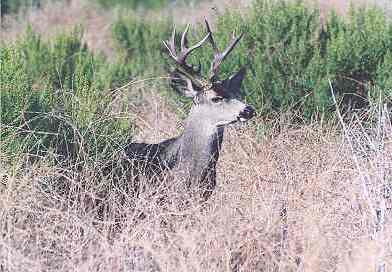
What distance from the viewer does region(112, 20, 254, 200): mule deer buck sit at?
22.1 feet

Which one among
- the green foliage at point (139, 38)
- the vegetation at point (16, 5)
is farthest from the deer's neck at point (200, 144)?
the vegetation at point (16, 5)

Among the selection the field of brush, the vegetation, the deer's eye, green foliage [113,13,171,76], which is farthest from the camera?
the vegetation

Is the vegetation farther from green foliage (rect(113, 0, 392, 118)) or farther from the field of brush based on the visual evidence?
green foliage (rect(113, 0, 392, 118))

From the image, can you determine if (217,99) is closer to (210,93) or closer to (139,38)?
(210,93)

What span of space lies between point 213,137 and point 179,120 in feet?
5.39

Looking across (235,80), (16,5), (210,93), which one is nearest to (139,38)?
(16,5)

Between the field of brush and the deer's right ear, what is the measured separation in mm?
340

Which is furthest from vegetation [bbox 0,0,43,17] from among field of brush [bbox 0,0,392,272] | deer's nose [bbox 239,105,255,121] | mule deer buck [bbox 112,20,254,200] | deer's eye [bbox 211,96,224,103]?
deer's nose [bbox 239,105,255,121]

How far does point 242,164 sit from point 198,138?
51cm

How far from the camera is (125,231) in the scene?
5.40 m

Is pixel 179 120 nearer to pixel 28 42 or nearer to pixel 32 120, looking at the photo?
pixel 32 120

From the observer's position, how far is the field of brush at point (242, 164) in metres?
5.21

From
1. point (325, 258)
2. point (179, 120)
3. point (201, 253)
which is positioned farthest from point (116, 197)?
point (179, 120)

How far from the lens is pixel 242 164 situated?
724cm
